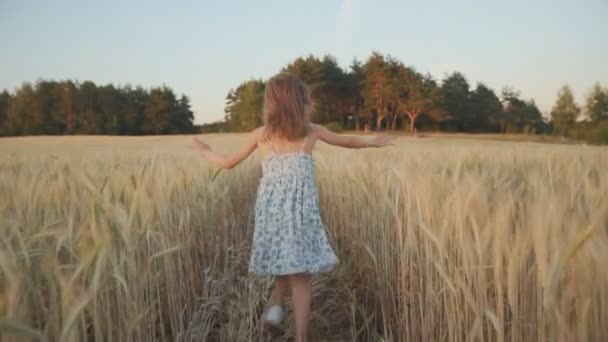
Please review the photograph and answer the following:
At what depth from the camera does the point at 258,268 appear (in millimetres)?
1922

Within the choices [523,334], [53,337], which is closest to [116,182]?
[53,337]

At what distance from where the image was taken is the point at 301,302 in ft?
5.90

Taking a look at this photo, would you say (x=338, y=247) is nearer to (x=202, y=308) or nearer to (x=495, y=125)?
(x=202, y=308)

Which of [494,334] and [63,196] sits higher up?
[63,196]

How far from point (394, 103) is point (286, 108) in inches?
1225

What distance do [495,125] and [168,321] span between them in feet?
111

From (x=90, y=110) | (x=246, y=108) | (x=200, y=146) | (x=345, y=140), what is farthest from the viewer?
(x=246, y=108)

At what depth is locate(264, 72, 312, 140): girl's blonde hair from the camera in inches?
77.4

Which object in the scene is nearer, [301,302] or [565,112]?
[301,302]

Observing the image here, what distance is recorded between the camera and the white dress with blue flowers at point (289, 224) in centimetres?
187

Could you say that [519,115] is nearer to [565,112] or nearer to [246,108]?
[565,112]

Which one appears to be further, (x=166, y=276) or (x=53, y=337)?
(x=166, y=276)

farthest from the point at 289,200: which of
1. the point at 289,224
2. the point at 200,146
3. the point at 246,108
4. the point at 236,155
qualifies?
the point at 246,108

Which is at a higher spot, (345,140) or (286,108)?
(286,108)
